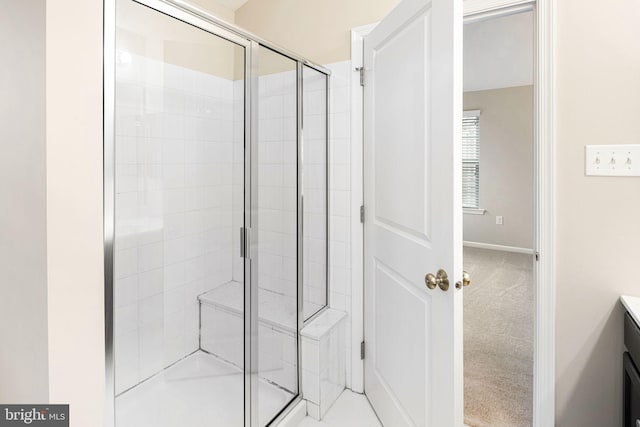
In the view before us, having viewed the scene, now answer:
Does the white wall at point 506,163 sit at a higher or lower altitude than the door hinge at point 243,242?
higher

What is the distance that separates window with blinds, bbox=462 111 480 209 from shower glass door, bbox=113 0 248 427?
15.8 ft

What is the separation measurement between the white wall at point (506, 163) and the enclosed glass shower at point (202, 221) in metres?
4.26

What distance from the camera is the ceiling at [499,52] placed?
3.63m

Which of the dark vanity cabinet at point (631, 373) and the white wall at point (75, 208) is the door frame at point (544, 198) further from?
the white wall at point (75, 208)

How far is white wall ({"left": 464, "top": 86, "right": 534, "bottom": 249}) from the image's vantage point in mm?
5086

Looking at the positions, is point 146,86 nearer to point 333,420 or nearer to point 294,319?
point 294,319

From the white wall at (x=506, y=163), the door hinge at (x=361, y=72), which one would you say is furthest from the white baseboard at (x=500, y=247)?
the door hinge at (x=361, y=72)

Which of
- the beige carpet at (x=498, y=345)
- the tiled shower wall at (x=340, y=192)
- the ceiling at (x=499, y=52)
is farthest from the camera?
the ceiling at (x=499, y=52)

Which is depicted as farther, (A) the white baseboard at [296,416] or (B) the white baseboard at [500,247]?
(B) the white baseboard at [500,247]

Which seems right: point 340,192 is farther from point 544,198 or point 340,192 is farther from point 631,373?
point 631,373

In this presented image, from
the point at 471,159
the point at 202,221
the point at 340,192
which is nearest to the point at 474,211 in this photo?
the point at 471,159

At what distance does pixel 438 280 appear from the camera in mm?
1278

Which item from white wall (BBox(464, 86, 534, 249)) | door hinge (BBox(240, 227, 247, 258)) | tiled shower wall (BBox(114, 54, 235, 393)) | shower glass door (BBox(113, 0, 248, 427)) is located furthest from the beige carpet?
tiled shower wall (BBox(114, 54, 235, 393))

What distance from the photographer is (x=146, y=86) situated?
1.36 m
